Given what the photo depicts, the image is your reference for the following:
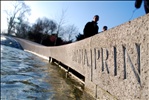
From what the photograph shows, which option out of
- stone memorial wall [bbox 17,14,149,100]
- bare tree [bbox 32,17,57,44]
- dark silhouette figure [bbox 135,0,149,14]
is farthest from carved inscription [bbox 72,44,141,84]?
bare tree [bbox 32,17,57,44]

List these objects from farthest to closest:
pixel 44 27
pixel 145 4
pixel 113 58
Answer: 1. pixel 44 27
2. pixel 145 4
3. pixel 113 58

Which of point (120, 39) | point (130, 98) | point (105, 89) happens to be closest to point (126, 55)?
point (120, 39)

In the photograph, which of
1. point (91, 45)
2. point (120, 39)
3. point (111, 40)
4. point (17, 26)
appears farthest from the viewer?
point (17, 26)

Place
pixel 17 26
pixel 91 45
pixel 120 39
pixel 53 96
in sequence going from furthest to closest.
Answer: pixel 17 26 → pixel 91 45 → pixel 53 96 → pixel 120 39

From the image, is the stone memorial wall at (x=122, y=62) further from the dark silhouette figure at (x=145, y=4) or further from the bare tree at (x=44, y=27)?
the bare tree at (x=44, y=27)

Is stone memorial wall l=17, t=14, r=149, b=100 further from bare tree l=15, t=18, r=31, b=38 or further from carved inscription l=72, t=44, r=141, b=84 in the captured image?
bare tree l=15, t=18, r=31, b=38

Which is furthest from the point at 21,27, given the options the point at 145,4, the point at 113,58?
the point at 113,58

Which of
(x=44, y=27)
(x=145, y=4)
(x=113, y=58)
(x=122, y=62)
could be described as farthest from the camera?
(x=44, y=27)

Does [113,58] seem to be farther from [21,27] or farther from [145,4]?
[21,27]

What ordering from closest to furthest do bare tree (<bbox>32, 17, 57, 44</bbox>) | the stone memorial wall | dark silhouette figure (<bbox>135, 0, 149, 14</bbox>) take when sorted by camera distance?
the stone memorial wall → dark silhouette figure (<bbox>135, 0, 149, 14</bbox>) → bare tree (<bbox>32, 17, 57, 44</bbox>)

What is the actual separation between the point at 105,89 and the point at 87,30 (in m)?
3.96

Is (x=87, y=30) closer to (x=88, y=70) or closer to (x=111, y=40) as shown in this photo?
(x=88, y=70)

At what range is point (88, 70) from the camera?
16.5ft

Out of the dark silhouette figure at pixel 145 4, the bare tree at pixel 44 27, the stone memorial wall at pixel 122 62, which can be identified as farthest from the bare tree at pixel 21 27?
the stone memorial wall at pixel 122 62
